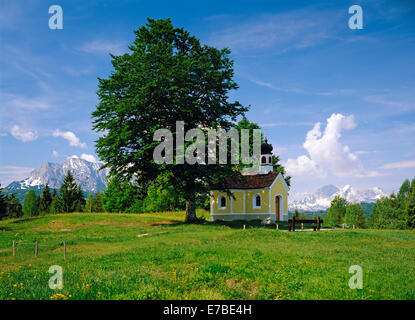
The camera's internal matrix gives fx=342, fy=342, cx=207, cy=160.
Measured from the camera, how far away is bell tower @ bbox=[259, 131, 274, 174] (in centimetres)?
4672

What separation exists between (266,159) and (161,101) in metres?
18.5

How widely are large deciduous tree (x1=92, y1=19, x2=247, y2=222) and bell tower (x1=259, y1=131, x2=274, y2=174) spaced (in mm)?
10056

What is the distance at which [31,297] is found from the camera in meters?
9.66

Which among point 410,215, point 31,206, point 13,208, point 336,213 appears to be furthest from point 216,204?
point 31,206

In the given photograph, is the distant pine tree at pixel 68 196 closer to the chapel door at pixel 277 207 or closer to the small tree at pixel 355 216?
the chapel door at pixel 277 207

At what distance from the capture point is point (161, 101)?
3525 centimetres

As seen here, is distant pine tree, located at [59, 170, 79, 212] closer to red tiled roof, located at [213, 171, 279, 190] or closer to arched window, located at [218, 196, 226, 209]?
arched window, located at [218, 196, 226, 209]

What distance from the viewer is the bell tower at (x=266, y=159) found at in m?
46.7

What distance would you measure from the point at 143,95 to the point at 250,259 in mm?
23154

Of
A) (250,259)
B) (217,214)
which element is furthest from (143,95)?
(250,259)

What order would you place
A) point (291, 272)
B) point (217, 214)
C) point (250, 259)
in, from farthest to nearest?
1. point (217, 214)
2. point (250, 259)
3. point (291, 272)

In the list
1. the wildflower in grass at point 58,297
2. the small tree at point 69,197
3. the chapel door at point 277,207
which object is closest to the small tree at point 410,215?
the chapel door at point 277,207

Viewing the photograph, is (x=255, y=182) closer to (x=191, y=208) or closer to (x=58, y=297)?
(x=191, y=208)
